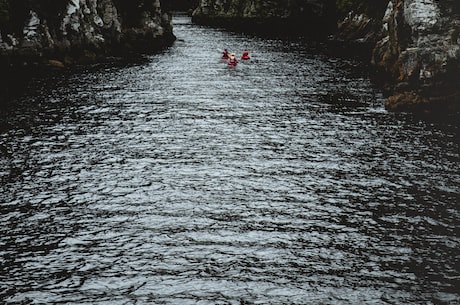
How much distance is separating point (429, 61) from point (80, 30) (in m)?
Result: 49.2

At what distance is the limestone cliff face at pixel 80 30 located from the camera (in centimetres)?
6325

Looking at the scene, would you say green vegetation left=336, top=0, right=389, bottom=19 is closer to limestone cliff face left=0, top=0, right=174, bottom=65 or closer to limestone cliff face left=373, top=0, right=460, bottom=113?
limestone cliff face left=0, top=0, right=174, bottom=65

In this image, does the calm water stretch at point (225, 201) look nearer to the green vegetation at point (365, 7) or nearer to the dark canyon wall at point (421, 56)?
the dark canyon wall at point (421, 56)

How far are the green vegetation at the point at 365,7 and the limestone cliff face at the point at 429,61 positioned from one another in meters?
39.7

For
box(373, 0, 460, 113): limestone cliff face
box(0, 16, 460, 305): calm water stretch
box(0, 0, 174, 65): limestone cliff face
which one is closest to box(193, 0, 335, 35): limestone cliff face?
box(0, 0, 174, 65): limestone cliff face

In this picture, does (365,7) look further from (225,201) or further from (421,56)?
(225,201)

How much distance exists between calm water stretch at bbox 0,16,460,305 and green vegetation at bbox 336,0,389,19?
4394cm

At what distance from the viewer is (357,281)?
20984 millimetres

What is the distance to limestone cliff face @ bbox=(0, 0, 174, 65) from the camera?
63250mm

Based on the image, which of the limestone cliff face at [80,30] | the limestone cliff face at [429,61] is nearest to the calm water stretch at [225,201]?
the limestone cliff face at [429,61]

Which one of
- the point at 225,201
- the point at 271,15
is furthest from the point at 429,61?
the point at 271,15

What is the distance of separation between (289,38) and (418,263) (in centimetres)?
8706

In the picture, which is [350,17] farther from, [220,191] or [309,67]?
[220,191]

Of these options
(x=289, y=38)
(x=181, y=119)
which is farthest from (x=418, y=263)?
(x=289, y=38)
